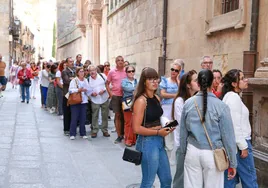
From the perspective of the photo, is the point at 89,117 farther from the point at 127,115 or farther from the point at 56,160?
the point at 56,160

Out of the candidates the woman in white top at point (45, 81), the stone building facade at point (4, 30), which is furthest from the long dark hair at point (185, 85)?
the stone building facade at point (4, 30)

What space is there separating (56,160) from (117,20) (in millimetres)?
12045

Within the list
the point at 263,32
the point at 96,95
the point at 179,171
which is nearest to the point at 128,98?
the point at 96,95

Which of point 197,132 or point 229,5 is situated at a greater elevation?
point 229,5

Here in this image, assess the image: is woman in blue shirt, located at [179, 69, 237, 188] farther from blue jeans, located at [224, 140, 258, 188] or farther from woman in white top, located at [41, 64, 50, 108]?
woman in white top, located at [41, 64, 50, 108]

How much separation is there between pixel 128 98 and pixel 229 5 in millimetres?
2620

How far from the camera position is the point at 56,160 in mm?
6941

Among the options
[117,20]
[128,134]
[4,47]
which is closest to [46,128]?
[128,134]

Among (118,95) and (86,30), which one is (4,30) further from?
(118,95)

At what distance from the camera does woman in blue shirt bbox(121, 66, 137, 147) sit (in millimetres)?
8016

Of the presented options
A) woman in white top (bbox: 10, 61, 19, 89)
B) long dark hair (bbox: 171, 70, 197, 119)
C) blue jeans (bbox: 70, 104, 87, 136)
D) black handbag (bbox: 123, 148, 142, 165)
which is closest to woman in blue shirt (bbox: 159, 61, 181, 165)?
long dark hair (bbox: 171, 70, 197, 119)

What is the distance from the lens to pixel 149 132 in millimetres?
4156

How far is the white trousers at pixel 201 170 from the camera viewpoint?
3.62 metres

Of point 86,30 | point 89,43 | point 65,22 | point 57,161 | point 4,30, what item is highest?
point 65,22
